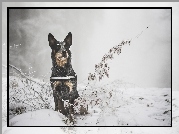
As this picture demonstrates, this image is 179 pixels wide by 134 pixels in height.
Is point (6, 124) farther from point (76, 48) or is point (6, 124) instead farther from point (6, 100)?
point (76, 48)

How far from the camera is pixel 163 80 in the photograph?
→ 3.21 m

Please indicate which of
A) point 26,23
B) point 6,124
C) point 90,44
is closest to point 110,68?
point 90,44

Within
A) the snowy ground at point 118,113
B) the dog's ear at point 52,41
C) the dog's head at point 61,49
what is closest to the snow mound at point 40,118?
the snowy ground at point 118,113

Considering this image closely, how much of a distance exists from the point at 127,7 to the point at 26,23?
→ 1002 millimetres

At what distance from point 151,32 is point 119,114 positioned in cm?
86

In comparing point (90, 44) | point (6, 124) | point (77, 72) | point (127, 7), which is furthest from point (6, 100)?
point (127, 7)

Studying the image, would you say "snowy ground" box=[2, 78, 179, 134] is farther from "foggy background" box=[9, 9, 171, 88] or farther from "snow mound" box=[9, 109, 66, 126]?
"foggy background" box=[9, 9, 171, 88]

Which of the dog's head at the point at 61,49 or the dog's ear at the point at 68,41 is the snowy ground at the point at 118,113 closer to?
the dog's head at the point at 61,49

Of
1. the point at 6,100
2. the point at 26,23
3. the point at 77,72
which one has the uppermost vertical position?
the point at 26,23

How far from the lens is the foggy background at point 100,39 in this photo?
10.5 ft

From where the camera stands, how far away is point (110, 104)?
3223 mm

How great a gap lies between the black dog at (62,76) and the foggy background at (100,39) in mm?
43

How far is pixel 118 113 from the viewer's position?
321 centimetres

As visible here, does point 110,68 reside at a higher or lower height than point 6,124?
higher
